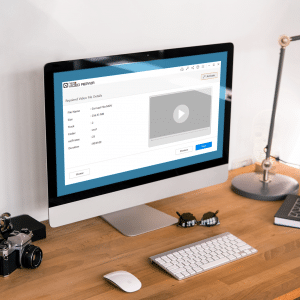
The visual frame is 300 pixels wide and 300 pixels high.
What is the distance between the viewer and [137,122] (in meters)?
1.36

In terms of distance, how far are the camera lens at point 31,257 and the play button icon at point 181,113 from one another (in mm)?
563

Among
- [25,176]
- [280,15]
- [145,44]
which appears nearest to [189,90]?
[145,44]

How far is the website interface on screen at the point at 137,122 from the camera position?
1.25m

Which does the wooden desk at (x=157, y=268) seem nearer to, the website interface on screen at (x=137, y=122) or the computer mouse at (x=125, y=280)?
the computer mouse at (x=125, y=280)

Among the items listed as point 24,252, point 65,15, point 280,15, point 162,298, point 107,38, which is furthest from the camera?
point 280,15

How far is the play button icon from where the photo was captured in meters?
1.42

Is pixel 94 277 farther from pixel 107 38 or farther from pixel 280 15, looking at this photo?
pixel 280 15

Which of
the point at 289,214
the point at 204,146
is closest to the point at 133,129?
the point at 204,146

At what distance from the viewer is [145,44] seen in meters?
1.60

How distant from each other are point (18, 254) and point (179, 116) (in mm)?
618

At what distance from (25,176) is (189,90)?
58cm

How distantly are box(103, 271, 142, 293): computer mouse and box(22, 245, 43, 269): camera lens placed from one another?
19 centimetres

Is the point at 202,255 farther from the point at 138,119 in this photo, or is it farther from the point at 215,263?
the point at 138,119

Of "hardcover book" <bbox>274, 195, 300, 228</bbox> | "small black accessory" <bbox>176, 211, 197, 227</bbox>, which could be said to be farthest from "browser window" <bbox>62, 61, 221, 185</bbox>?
"hardcover book" <bbox>274, 195, 300, 228</bbox>
